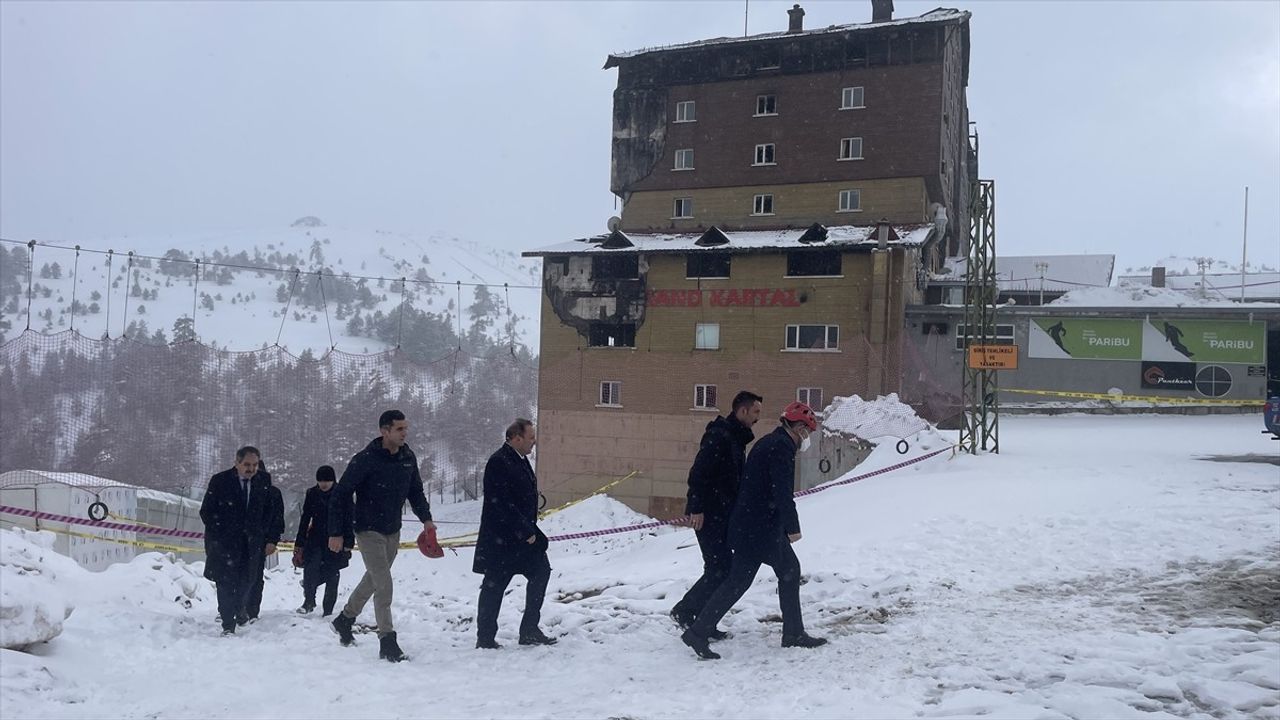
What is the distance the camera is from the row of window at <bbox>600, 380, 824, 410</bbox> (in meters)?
30.2

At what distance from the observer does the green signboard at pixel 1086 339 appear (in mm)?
29812

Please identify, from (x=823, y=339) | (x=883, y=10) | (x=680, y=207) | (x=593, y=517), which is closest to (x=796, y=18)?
(x=883, y=10)

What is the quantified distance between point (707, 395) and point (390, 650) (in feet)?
86.1

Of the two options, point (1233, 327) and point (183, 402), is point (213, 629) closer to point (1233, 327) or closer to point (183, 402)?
point (1233, 327)

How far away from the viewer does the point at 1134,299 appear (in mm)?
31062

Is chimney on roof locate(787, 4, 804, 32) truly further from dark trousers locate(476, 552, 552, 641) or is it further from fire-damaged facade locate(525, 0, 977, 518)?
dark trousers locate(476, 552, 552, 641)

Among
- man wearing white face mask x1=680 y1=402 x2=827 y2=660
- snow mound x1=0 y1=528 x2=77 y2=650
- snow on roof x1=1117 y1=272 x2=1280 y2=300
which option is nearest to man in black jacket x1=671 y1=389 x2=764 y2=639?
man wearing white face mask x1=680 y1=402 x2=827 y2=660

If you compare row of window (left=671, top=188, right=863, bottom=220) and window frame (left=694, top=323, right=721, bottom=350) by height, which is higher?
row of window (left=671, top=188, right=863, bottom=220)

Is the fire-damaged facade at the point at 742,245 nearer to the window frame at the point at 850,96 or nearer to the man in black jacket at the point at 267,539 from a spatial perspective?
the window frame at the point at 850,96

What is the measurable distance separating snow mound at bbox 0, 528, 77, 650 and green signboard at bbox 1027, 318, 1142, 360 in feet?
99.0

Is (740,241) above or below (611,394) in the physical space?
above

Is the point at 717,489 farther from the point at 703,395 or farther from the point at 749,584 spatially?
the point at 703,395

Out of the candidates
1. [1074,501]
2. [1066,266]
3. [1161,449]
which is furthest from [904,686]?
[1066,266]

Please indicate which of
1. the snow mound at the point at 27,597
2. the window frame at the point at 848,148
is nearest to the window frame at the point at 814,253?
the window frame at the point at 848,148
